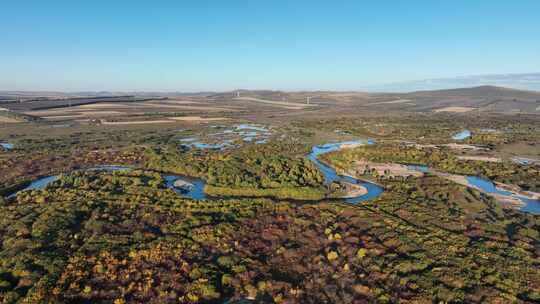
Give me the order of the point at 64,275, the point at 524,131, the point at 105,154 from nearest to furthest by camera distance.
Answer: the point at 64,275 < the point at 105,154 < the point at 524,131

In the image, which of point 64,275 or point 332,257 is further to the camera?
point 332,257

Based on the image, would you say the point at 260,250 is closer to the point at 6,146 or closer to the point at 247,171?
the point at 247,171

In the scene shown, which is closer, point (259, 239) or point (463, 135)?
point (259, 239)

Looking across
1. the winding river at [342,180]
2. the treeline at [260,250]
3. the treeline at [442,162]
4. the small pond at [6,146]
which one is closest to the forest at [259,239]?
the treeline at [260,250]

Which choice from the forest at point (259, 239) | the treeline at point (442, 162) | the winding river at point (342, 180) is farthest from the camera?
the treeline at point (442, 162)

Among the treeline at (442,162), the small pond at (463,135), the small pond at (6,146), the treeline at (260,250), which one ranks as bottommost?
the treeline at (260,250)

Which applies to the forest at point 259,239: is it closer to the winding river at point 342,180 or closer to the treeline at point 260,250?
the treeline at point 260,250

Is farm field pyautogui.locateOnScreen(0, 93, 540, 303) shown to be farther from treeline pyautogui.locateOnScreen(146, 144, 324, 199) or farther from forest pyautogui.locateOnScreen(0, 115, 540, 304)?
treeline pyautogui.locateOnScreen(146, 144, 324, 199)

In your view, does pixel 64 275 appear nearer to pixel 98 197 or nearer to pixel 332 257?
pixel 98 197

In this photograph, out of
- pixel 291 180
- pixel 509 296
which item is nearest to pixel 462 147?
pixel 291 180

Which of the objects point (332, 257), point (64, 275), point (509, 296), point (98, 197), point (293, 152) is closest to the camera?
point (509, 296)

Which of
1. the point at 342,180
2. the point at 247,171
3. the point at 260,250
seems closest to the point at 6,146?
the point at 247,171
